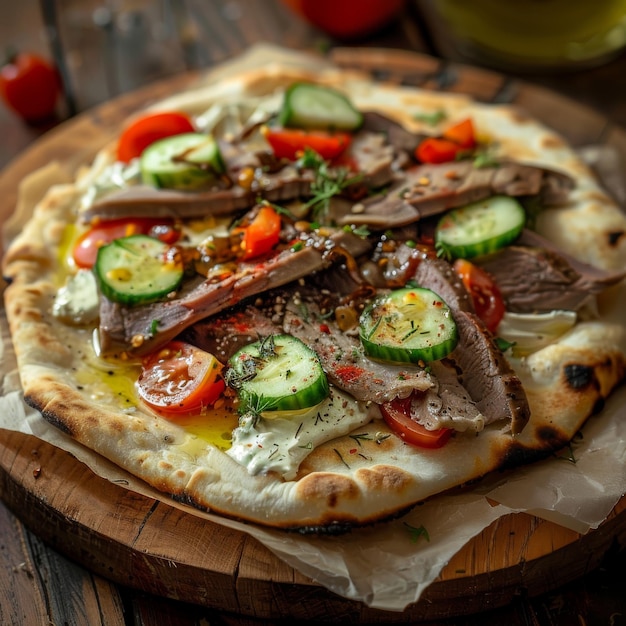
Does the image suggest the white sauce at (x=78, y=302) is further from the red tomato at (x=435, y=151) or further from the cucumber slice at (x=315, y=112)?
the red tomato at (x=435, y=151)

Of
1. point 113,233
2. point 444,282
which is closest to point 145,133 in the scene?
point 113,233

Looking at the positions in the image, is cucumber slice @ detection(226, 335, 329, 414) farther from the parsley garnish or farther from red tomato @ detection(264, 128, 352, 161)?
red tomato @ detection(264, 128, 352, 161)

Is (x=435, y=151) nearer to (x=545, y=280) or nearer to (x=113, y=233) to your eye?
(x=545, y=280)

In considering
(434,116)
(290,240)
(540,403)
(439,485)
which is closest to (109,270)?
(290,240)

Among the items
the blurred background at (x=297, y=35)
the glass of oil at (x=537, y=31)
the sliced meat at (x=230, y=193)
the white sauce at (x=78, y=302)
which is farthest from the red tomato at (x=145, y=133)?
the glass of oil at (x=537, y=31)

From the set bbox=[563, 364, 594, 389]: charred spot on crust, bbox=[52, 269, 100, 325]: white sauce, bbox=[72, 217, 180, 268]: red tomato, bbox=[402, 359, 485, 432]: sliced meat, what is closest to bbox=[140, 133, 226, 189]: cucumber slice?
bbox=[72, 217, 180, 268]: red tomato
